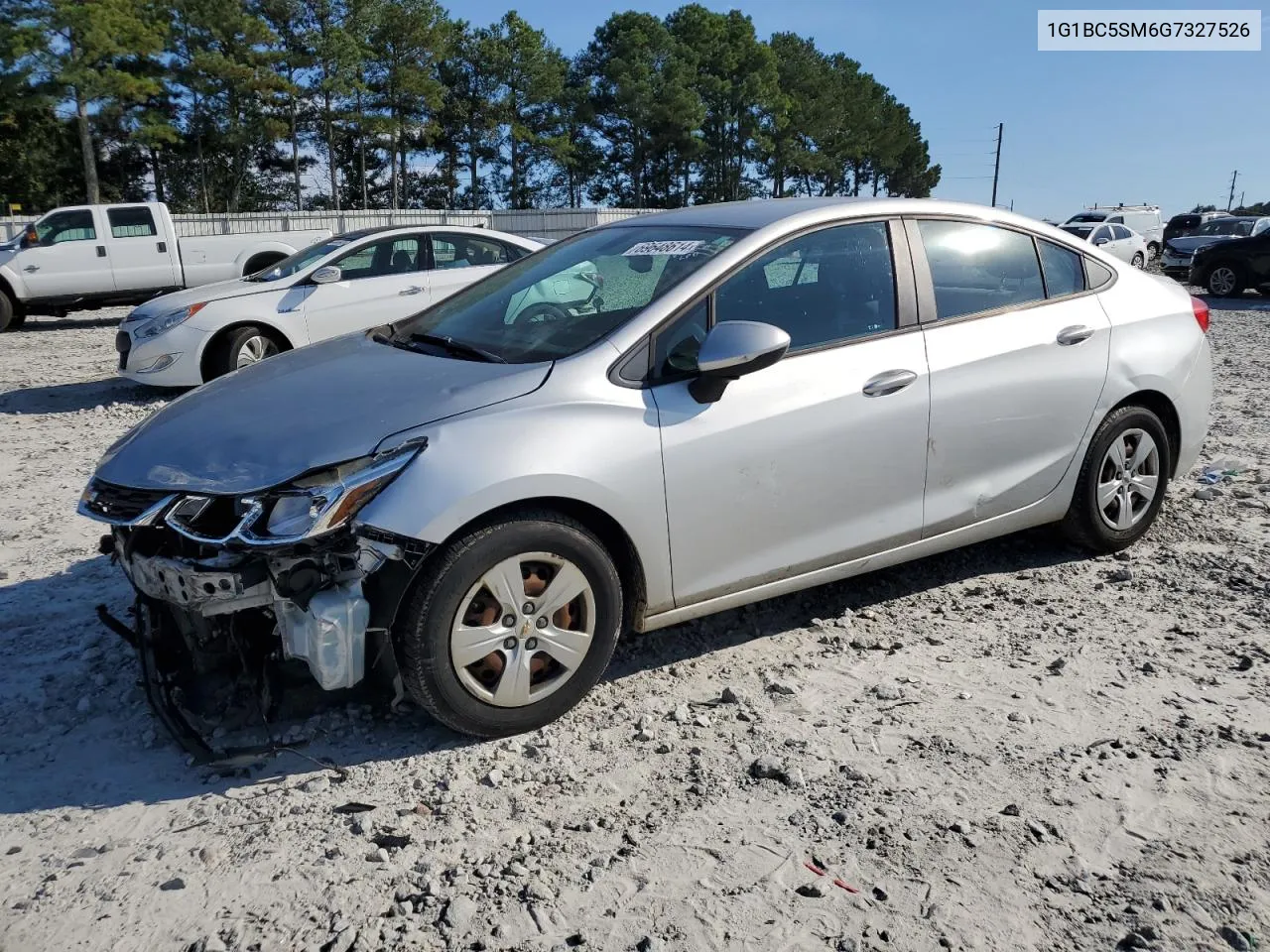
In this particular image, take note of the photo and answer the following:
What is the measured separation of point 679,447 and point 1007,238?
6.90 feet

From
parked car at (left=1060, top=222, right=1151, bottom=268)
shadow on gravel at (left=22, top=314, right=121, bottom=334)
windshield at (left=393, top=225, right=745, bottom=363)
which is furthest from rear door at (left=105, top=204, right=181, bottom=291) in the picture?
parked car at (left=1060, top=222, right=1151, bottom=268)

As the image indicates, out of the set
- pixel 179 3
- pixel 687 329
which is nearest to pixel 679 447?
pixel 687 329

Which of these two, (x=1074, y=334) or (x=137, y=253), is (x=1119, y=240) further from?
(x=1074, y=334)

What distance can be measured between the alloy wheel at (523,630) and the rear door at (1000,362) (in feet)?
5.30

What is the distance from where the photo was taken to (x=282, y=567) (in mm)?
3162

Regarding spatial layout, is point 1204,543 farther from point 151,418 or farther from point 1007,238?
point 151,418

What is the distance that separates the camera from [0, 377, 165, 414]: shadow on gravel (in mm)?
9711

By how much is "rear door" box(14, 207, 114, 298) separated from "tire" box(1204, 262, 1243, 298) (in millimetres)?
19680

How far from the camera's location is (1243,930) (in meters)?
2.56

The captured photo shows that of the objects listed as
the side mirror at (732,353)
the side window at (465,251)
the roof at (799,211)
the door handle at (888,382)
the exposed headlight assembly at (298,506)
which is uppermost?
the roof at (799,211)

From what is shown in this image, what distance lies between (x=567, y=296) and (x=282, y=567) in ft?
5.28

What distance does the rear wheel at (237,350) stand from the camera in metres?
9.52

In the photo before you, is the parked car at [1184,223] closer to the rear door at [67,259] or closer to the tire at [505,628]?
the rear door at [67,259]

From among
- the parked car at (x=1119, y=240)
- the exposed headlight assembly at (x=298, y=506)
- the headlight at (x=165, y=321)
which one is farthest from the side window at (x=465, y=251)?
the parked car at (x=1119, y=240)
